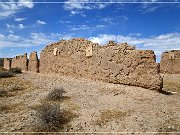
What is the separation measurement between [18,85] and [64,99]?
3.32 m

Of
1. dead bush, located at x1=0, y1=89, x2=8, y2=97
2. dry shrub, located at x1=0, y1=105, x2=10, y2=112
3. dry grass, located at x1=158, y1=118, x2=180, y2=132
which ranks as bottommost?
dry grass, located at x1=158, y1=118, x2=180, y2=132

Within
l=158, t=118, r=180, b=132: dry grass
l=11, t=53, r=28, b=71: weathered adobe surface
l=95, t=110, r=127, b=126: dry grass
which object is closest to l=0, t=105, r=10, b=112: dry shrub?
l=95, t=110, r=127, b=126: dry grass

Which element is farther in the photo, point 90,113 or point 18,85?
point 18,85

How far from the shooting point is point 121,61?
10.7m

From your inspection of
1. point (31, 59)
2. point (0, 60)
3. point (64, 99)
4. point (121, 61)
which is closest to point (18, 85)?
point (64, 99)

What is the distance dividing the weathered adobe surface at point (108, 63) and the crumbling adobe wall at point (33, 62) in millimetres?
3977

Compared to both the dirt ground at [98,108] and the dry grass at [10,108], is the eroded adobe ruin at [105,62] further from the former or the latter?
the dry grass at [10,108]

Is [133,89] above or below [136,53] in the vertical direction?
below

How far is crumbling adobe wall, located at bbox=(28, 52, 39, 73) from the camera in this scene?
1955 centimetres

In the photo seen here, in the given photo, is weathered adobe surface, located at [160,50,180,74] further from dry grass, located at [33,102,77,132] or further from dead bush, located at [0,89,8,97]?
dry grass, located at [33,102,77,132]

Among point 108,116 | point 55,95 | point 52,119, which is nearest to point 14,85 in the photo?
point 55,95

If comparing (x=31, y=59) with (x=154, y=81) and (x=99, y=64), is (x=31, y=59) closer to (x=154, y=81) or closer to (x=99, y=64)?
(x=99, y=64)

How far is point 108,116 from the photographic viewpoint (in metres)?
7.34

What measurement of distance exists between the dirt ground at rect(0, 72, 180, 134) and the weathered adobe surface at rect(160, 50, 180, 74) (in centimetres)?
921
